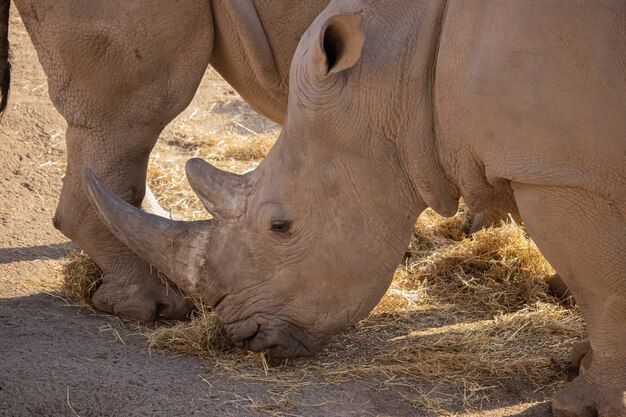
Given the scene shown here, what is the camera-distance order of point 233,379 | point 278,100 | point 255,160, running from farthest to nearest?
point 255,160
point 278,100
point 233,379

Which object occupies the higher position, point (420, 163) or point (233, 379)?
point (420, 163)

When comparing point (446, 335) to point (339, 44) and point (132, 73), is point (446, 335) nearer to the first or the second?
point (339, 44)

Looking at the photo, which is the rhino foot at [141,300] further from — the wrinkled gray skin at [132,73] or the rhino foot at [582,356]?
the rhino foot at [582,356]

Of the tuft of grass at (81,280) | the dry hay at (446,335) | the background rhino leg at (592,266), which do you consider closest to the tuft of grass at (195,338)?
the dry hay at (446,335)

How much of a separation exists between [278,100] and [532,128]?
1.91m

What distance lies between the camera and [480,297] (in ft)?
19.6

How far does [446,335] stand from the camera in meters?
5.43

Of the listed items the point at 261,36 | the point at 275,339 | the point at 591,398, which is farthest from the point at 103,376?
the point at 591,398

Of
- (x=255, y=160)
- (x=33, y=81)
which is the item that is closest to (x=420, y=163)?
(x=255, y=160)

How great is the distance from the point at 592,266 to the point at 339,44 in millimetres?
1247

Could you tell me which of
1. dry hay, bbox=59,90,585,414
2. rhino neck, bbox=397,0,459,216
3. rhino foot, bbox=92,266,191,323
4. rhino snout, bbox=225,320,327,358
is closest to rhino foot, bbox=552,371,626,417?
dry hay, bbox=59,90,585,414

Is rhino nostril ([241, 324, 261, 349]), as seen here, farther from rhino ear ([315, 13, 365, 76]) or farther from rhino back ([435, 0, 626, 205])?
rhino back ([435, 0, 626, 205])

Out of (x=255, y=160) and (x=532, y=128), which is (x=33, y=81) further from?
(x=532, y=128)

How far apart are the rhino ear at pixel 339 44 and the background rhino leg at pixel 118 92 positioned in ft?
3.72
